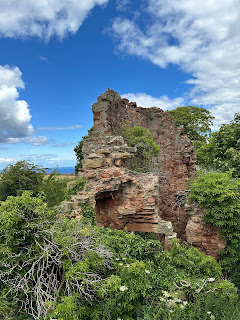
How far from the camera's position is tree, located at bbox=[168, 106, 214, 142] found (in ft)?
77.6

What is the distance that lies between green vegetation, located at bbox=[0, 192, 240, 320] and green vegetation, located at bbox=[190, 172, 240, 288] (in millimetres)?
3586

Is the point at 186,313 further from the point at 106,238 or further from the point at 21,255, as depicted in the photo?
the point at 21,255

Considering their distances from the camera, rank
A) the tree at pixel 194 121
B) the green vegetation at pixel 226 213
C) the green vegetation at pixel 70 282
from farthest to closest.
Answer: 1. the tree at pixel 194 121
2. the green vegetation at pixel 226 213
3. the green vegetation at pixel 70 282

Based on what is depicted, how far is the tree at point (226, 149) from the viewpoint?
11031mm

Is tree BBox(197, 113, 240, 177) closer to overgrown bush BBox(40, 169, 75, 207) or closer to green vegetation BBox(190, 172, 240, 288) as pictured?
green vegetation BBox(190, 172, 240, 288)

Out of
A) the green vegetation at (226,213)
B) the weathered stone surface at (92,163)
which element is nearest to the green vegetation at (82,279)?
the weathered stone surface at (92,163)

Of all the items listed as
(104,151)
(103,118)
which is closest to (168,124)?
(103,118)

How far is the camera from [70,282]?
320 cm

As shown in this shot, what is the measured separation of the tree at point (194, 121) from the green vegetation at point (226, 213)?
1649cm

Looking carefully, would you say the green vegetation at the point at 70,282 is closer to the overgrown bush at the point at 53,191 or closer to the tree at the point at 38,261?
the tree at the point at 38,261

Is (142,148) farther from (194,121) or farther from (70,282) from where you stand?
(194,121)

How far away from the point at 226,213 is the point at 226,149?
18.9 feet

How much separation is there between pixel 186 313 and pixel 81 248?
6.39 ft

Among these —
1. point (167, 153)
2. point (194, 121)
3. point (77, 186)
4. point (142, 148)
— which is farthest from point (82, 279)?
point (194, 121)
